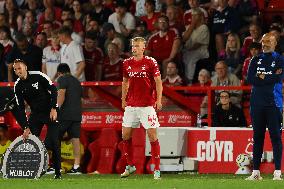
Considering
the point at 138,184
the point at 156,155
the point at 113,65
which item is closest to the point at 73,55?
the point at 113,65

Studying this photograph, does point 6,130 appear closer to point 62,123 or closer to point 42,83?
point 62,123

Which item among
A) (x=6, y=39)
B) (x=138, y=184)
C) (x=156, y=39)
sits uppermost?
(x=6, y=39)

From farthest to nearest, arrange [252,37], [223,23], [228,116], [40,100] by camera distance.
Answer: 1. [223,23]
2. [252,37]
3. [228,116]
4. [40,100]

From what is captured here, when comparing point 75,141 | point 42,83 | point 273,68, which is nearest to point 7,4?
point 75,141

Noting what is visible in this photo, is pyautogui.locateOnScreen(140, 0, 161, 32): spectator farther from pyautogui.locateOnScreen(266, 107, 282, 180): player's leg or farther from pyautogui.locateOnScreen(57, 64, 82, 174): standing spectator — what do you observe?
pyautogui.locateOnScreen(266, 107, 282, 180): player's leg

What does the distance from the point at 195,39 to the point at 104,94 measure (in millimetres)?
3081

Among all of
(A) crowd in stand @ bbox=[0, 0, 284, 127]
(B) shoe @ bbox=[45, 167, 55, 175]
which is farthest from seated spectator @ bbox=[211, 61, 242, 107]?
(B) shoe @ bbox=[45, 167, 55, 175]

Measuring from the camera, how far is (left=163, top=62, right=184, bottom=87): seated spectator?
2241cm

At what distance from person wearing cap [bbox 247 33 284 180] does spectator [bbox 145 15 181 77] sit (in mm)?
6434

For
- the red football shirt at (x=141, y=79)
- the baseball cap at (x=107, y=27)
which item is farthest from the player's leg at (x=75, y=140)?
the baseball cap at (x=107, y=27)

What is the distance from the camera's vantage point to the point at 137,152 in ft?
67.9

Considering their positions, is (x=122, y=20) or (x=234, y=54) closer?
(x=234, y=54)

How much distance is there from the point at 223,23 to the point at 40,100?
249 inches

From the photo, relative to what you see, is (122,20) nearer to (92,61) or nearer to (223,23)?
(92,61)
